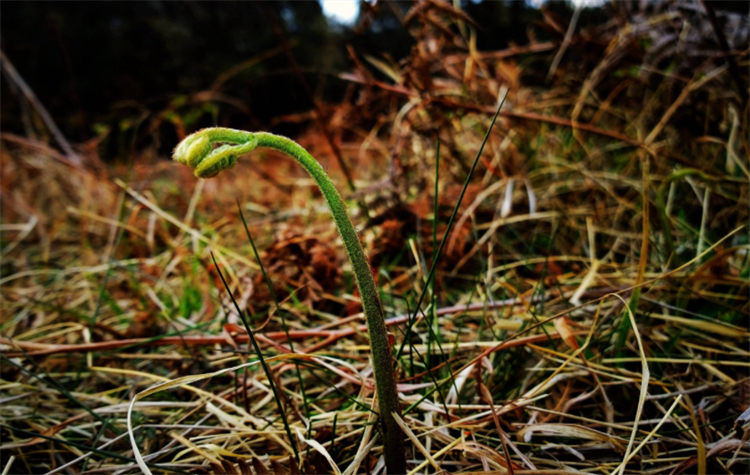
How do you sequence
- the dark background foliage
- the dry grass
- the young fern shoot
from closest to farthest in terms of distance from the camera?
1. the young fern shoot
2. the dry grass
3. the dark background foliage

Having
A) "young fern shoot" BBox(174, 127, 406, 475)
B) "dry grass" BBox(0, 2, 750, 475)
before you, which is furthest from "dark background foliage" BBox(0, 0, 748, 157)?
"young fern shoot" BBox(174, 127, 406, 475)

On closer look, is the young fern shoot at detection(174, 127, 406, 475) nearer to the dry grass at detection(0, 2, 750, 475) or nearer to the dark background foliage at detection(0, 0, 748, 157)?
the dry grass at detection(0, 2, 750, 475)

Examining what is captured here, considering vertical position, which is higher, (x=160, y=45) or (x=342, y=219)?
(x=160, y=45)

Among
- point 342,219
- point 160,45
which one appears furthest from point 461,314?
point 160,45

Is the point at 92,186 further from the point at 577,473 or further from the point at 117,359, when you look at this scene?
the point at 577,473

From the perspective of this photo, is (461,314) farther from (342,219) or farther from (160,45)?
(160,45)

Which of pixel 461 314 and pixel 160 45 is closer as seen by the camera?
pixel 461 314
